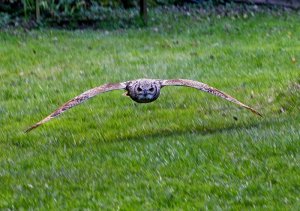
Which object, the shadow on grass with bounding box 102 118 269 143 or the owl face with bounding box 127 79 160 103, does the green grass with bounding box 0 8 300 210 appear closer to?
the shadow on grass with bounding box 102 118 269 143

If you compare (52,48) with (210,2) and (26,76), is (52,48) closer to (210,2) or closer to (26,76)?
(26,76)

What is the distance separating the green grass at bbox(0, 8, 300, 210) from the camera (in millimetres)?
6703

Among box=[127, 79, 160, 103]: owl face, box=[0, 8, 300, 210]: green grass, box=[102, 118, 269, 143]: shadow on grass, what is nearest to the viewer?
box=[0, 8, 300, 210]: green grass

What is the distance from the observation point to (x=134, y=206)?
641cm

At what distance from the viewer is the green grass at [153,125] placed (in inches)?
264

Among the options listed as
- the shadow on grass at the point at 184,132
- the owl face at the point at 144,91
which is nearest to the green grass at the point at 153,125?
the shadow on grass at the point at 184,132

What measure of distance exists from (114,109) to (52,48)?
14.1 ft

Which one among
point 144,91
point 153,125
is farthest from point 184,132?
point 144,91

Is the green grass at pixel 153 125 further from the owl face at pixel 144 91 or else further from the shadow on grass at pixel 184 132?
the owl face at pixel 144 91

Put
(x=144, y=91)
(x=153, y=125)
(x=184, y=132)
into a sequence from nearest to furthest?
(x=144, y=91)
(x=184, y=132)
(x=153, y=125)

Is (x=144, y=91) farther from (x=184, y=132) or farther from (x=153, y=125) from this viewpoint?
(x=153, y=125)

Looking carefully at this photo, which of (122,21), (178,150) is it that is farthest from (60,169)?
(122,21)

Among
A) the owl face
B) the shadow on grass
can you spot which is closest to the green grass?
the shadow on grass

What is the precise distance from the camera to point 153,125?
29.3ft
